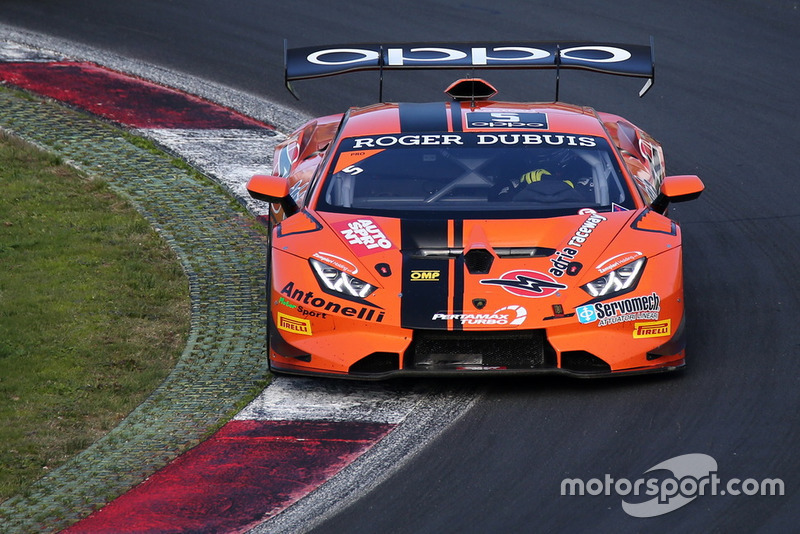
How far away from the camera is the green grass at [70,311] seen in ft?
23.4

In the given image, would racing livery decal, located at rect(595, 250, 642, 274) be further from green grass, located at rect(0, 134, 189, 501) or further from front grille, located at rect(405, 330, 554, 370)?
green grass, located at rect(0, 134, 189, 501)

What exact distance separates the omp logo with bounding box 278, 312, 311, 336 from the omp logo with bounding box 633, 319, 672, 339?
5.52 ft

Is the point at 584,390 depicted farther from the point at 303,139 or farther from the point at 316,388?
the point at 303,139

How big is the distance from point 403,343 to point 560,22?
874 cm

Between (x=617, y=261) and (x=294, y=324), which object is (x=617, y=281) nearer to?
(x=617, y=261)

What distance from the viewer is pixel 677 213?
10.6m

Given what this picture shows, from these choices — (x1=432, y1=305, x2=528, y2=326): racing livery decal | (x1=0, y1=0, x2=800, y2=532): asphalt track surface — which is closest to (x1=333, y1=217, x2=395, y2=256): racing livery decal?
(x1=432, y1=305, x2=528, y2=326): racing livery decal

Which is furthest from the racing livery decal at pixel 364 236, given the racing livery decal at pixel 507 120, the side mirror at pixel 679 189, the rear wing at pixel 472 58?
the rear wing at pixel 472 58

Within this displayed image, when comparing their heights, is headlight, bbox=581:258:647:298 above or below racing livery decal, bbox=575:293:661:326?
above

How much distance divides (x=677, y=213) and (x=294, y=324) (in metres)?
4.26

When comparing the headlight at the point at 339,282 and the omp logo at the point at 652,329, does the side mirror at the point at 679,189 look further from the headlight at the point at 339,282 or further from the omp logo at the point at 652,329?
the headlight at the point at 339,282

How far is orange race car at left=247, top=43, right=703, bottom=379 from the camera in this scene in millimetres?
7117

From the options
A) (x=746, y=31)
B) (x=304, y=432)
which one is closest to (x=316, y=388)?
(x=304, y=432)

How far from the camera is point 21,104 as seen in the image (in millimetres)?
12867
